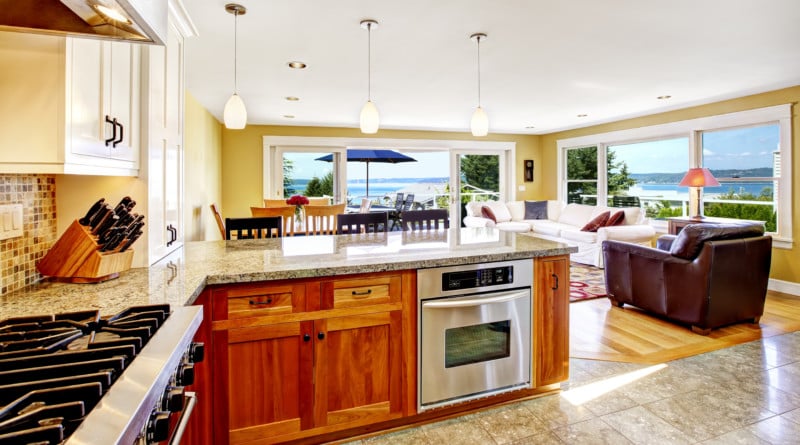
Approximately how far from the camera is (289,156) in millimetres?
7102

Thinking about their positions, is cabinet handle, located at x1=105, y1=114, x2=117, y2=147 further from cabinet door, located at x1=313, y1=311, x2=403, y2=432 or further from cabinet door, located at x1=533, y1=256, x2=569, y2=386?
cabinet door, located at x1=533, y1=256, x2=569, y2=386

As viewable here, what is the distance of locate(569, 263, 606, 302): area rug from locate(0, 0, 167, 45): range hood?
3626 mm

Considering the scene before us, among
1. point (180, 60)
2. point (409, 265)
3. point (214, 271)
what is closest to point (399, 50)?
point (180, 60)

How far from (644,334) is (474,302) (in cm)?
208

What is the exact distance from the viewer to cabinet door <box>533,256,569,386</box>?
2.18 meters

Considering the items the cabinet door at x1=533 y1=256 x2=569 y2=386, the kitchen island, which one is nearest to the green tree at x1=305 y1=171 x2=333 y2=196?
the kitchen island

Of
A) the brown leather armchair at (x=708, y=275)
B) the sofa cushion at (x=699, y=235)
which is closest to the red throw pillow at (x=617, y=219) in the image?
the brown leather armchair at (x=708, y=275)

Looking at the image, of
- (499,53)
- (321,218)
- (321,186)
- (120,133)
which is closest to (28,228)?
(120,133)

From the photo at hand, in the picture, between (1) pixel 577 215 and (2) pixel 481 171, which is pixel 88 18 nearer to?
(1) pixel 577 215

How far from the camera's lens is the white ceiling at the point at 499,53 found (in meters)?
2.58

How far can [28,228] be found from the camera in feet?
4.92

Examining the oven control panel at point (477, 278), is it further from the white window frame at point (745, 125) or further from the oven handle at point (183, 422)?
the white window frame at point (745, 125)

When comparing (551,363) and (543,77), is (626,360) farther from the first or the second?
(543,77)

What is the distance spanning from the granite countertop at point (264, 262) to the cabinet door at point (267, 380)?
0.25m
